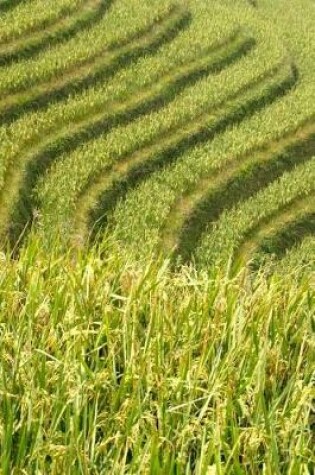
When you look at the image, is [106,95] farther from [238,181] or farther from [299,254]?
[299,254]

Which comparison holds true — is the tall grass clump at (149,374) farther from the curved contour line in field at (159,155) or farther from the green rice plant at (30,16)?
the green rice plant at (30,16)

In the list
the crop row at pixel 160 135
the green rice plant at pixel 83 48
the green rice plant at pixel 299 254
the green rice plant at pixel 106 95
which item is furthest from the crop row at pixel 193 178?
the green rice plant at pixel 83 48

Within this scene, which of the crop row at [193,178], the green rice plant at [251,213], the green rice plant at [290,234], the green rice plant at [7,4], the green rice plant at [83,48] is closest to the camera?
the crop row at [193,178]

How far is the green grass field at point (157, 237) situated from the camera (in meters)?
4.63

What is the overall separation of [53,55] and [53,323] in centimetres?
2479

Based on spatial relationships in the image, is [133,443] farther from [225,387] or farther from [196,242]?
[196,242]

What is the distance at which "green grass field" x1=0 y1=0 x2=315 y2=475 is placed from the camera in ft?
15.2

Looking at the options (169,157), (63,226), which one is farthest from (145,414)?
(169,157)

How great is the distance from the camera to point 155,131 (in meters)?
26.8

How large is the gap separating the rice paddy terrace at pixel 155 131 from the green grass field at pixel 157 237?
0.08 m

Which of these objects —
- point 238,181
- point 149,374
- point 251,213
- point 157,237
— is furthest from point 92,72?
point 149,374

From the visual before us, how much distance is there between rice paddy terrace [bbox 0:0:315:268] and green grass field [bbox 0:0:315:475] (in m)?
0.08

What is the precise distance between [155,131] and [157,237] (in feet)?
30.7

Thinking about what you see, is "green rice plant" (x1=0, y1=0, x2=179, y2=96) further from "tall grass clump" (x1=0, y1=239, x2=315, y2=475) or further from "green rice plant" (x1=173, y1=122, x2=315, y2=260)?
"tall grass clump" (x1=0, y1=239, x2=315, y2=475)
